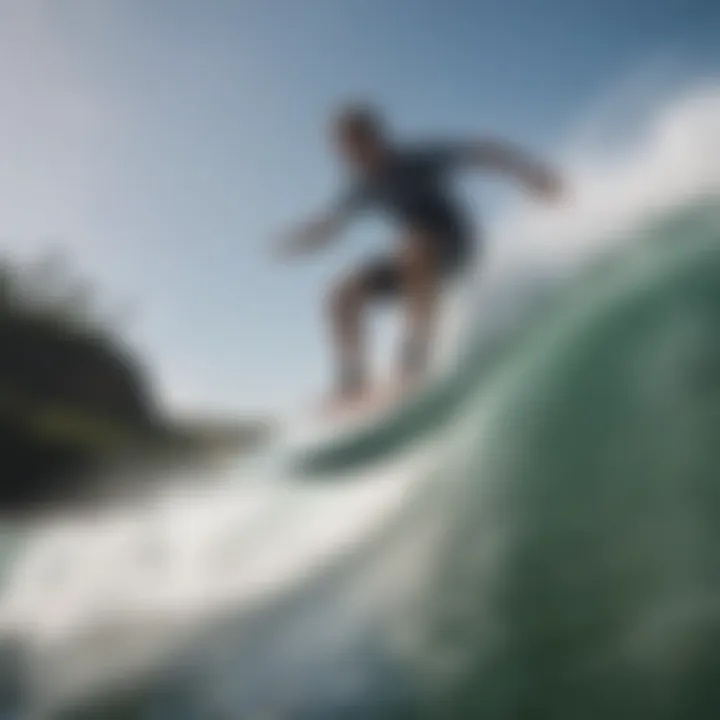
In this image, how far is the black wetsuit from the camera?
2.13m

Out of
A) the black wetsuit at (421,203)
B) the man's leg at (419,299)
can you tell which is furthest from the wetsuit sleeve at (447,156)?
the man's leg at (419,299)

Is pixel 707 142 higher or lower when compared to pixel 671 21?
lower

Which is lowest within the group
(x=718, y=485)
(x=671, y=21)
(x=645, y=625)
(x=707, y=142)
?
(x=645, y=625)

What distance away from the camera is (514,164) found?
211cm

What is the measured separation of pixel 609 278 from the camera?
2053 mm

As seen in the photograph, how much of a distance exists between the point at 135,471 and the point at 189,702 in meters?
0.45

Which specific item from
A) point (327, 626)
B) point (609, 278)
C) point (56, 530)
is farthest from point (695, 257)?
point (56, 530)

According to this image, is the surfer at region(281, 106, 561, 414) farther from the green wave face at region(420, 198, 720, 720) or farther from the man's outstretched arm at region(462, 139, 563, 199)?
the green wave face at region(420, 198, 720, 720)

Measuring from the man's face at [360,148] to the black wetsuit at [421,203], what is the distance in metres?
0.02

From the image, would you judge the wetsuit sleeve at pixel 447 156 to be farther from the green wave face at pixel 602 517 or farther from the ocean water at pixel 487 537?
the green wave face at pixel 602 517

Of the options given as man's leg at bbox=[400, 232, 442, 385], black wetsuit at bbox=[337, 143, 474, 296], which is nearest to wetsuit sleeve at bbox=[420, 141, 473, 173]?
black wetsuit at bbox=[337, 143, 474, 296]

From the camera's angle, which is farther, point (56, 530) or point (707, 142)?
point (56, 530)

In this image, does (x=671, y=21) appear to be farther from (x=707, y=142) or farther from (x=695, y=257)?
(x=695, y=257)

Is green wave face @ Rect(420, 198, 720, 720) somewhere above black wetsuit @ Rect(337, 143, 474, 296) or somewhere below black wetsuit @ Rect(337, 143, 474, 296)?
below
